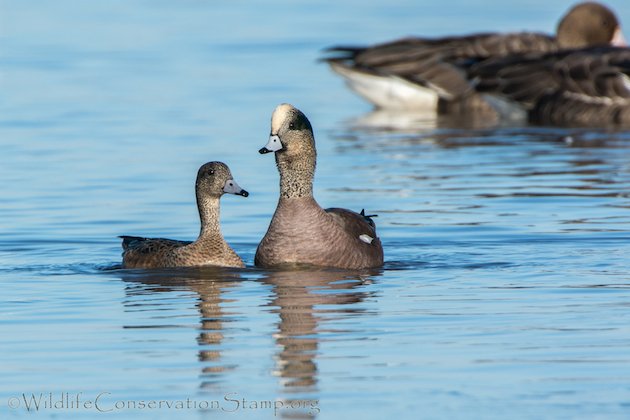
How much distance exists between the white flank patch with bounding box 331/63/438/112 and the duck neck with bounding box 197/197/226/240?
1301 centimetres

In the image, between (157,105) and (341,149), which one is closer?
(341,149)

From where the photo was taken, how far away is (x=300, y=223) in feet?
45.1

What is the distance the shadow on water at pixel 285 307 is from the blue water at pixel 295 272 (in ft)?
0.09

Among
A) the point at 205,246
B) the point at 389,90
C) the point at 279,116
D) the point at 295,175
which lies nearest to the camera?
the point at 279,116

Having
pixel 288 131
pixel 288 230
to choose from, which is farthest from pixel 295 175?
pixel 288 230

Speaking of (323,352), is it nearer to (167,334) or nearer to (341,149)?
(167,334)

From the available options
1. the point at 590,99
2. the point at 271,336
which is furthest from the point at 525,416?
the point at 590,99

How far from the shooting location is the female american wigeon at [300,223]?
1373 cm

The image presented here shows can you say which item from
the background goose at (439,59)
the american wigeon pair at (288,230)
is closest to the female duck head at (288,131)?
the american wigeon pair at (288,230)

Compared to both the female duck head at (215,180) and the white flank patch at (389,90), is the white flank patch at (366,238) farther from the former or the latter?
the white flank patch at (389,90)

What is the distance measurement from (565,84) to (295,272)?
40.3ft

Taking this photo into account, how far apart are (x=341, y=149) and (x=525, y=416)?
13267 mm

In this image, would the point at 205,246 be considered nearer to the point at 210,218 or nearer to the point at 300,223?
the point at 210,218

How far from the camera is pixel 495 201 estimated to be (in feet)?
58.1
